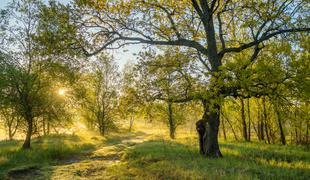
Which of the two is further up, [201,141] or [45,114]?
[45,114]

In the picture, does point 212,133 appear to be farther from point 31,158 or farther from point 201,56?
point 31,158

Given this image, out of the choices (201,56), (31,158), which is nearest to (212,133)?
(201,56)

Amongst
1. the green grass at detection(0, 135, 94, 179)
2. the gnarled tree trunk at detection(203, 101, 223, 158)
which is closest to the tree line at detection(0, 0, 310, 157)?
the gnarled tree trunk at detection(203, 101, 223, 158)

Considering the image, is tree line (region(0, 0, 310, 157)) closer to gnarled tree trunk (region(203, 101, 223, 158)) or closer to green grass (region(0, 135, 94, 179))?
gnarled tree trunk (region(203, 101, 223, 158))

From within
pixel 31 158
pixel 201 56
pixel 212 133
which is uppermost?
pixel 201 56

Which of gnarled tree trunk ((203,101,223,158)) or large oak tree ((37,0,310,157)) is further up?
large oak tree ((37,0,310,157))

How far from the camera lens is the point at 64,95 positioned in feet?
83.8

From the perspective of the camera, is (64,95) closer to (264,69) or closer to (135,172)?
(135,172)

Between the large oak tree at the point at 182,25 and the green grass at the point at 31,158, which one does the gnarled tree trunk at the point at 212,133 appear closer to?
the large oak tree at the point at 182,25

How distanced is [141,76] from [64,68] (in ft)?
30.5

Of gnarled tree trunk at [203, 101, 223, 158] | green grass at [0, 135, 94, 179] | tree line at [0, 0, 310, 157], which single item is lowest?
green grass at [0, 135, 94, 179]

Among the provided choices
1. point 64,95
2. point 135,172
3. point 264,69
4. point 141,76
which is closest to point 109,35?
point 141,76

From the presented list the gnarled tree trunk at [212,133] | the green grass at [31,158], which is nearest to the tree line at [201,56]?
the gnarled tree trunk at [212,133]

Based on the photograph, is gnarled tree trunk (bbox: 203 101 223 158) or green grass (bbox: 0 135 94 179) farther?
gnarled tree trunk (bbox: 203 101 223 158)
